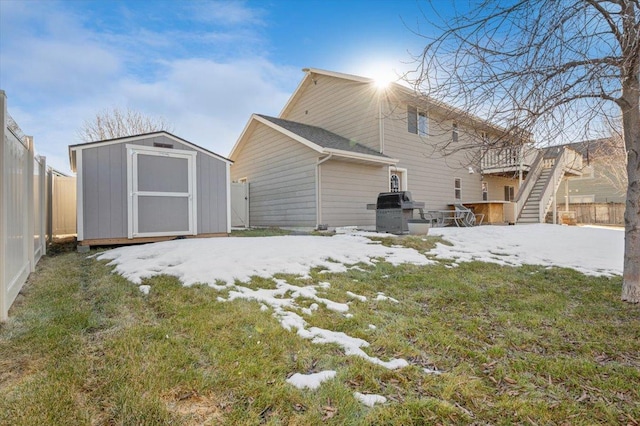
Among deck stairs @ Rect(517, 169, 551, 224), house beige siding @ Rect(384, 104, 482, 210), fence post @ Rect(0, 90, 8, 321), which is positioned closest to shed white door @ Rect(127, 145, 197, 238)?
fence post @ Rect(0, 90, 8, 321)

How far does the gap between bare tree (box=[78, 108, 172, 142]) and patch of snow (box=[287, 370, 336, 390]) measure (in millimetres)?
22037

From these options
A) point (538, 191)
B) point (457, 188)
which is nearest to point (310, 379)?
point (457, 188)

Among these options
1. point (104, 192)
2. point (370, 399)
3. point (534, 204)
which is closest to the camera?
point (370, 399)

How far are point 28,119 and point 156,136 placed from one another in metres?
6.33

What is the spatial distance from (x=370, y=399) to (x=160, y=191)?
6.96 metres

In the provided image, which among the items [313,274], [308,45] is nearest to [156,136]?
[308,45]

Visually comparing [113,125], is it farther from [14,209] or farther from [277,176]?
[14,209]

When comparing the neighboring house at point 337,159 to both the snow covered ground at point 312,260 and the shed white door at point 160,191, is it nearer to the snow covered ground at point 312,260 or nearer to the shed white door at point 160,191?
the snow covered ground at point 312,260

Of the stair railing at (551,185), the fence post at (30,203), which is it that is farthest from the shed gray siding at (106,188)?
the stair railing at (551,185)

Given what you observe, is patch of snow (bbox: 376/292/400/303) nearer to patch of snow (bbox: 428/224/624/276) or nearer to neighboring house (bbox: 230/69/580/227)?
patch of snow (bbox: 428/224/624/276)

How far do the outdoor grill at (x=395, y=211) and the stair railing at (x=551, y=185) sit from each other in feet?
25.0

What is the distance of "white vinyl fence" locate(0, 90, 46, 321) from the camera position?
2.71m

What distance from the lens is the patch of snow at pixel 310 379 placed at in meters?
1.97

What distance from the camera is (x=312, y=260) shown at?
17.4ft
